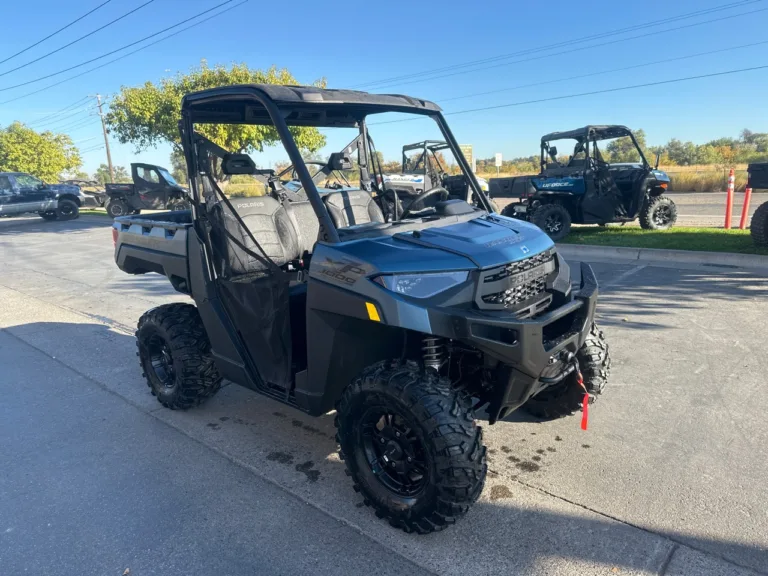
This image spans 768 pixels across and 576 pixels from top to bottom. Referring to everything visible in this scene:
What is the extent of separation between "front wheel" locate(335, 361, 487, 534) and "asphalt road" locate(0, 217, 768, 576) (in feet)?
0.58

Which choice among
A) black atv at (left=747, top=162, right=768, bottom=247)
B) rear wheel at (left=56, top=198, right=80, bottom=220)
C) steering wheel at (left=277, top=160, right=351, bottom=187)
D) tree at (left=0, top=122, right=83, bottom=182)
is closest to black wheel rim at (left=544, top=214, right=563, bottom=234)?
black atv at (left=747, top=162, right=768, bottom=247)

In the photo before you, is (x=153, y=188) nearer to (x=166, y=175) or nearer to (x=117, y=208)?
(x=166, y=175)

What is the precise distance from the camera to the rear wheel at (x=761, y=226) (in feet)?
26.4

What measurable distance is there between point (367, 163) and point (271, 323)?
163cm

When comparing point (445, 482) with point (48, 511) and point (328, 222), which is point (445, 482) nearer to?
point (328, 222)

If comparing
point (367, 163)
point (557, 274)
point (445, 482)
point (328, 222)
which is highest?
point (367, 163)

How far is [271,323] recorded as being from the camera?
3176mm

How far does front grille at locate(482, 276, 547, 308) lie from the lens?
2555mm

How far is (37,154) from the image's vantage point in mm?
46219

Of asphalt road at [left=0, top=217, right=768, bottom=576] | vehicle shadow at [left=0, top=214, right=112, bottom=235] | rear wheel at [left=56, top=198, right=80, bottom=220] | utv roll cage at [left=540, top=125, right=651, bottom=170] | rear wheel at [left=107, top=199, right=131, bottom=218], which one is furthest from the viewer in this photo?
rear wheel at [left=56, top=198, right=80, bottom=220]

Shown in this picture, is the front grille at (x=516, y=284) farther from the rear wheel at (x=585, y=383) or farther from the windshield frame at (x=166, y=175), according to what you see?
the windshield frame at (x=166, y=175)

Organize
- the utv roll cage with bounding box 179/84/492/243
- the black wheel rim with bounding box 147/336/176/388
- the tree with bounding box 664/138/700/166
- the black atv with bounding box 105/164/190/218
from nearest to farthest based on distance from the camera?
the utv roll cage with bounding box 179/84/492/243 → the black wheel rim with bounding box 147/336/176/388 → the black atv with bounding box 105/164/190/218 → the tree with bounding box 664/138/700/166

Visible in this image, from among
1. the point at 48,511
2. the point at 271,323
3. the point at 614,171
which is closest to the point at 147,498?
the point at 48,511

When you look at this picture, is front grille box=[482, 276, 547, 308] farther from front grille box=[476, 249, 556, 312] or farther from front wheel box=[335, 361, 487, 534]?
front wheel box=[335, 361, 487, 534]
